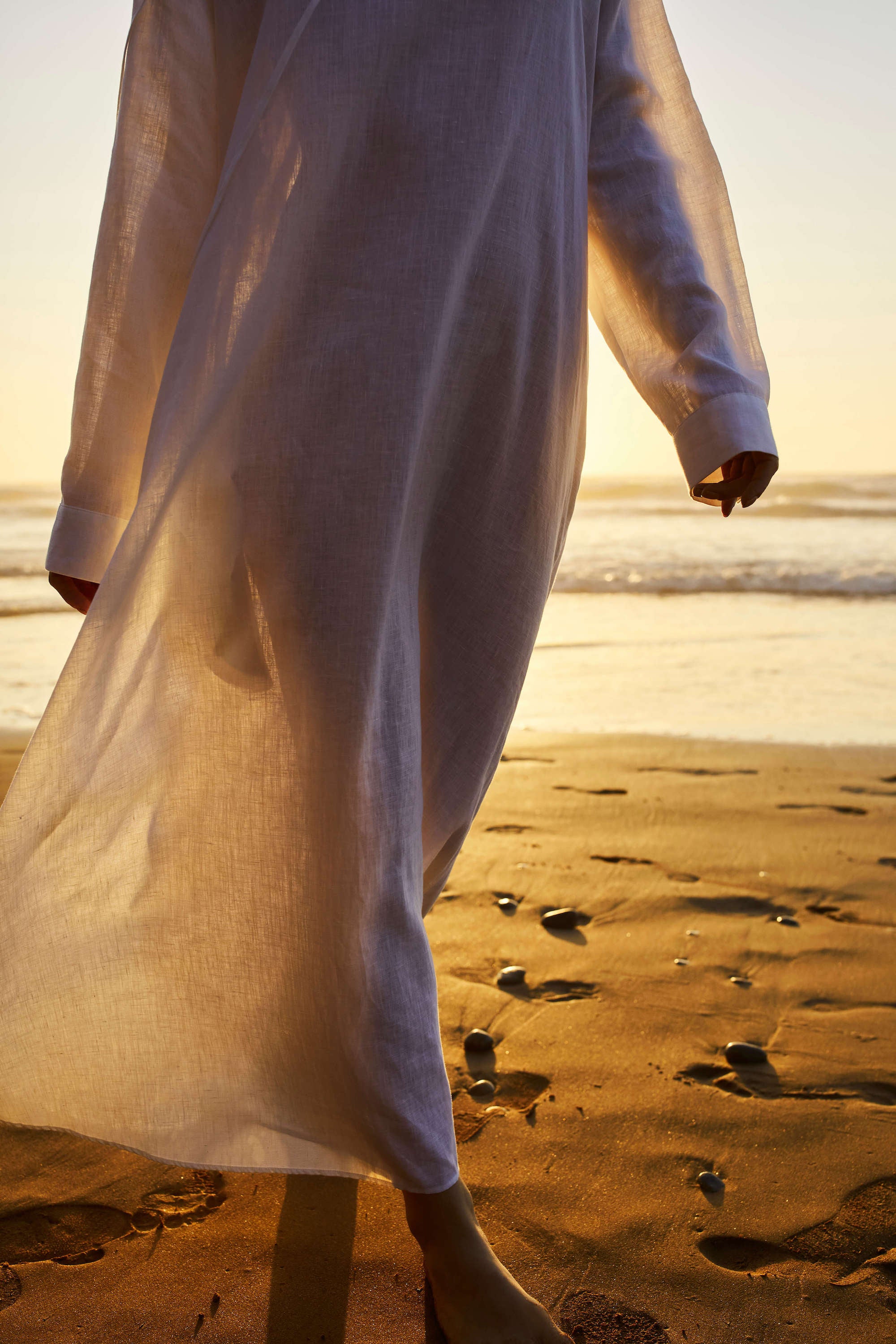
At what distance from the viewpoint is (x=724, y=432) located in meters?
1.38

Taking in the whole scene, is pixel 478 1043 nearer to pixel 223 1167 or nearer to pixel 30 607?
pixel 223 1167

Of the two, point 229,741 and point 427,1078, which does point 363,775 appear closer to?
point 229,741

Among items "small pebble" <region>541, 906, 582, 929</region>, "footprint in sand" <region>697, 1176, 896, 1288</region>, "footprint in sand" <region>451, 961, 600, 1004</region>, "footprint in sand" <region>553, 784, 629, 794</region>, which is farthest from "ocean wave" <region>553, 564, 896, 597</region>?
"footprint in sand" <region>697, 1176, 896, 1288</region>

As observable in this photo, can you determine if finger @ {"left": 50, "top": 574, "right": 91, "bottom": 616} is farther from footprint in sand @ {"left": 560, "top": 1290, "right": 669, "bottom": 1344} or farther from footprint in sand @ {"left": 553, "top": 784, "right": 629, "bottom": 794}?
footprint in sand @ {"left": 553, "top": 784, "right": 629, "bottom": 794}

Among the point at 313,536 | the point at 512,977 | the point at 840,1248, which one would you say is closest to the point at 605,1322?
the point at 840,1248

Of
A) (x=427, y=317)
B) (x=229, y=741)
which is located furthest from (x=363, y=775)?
(x=427, y=317)

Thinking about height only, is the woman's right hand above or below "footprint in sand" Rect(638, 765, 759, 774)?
above

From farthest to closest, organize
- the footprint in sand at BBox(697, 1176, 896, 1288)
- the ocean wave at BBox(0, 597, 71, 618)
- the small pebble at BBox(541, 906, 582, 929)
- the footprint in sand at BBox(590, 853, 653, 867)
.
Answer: the ocean wave at BBox(0, 597, 71, 618), the footprint in sand at BBox(590, 853, 653, 867), the small pebble at BBox(541, 906, 582, 929), the footprint in sand at BBox(697, 1176, 896, 1288)

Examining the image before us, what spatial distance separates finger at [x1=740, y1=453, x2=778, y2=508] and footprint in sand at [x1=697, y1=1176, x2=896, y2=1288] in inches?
40.9

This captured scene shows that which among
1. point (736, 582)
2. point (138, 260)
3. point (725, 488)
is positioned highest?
point (138, 260)

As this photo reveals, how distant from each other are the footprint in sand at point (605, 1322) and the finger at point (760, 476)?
1.08 meters

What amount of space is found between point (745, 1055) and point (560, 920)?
0.62 m

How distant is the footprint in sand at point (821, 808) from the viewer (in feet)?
10.7

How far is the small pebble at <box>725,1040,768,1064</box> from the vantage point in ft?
5.93
